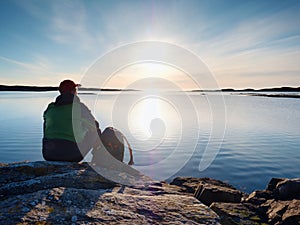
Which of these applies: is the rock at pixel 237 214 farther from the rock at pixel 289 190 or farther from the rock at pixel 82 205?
the rock at pixel 82 205

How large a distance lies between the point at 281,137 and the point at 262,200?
60.9 feet

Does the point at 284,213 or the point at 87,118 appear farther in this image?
the point at 87,118

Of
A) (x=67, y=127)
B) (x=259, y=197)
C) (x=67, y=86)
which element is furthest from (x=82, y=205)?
(x=259, y=197)

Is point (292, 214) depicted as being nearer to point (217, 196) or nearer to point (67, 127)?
point (217, 196)

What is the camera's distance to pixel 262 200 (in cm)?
665

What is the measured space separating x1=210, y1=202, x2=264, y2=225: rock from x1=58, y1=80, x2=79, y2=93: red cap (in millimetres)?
5427

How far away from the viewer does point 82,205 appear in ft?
11.4

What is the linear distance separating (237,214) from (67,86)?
19.6 ft

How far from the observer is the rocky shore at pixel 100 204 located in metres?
3.13

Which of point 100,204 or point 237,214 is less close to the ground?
point 100,204

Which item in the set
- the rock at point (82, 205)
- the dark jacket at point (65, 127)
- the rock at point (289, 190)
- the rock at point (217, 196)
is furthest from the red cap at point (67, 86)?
the rock at point (289, 190)

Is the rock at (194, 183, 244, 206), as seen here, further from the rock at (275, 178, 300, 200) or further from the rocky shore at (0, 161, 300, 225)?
the rock at (275, 178, 300, 200)

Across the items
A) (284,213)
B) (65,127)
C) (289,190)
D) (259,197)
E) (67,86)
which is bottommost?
(259,197)

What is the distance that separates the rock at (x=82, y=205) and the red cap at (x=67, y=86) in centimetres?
261
